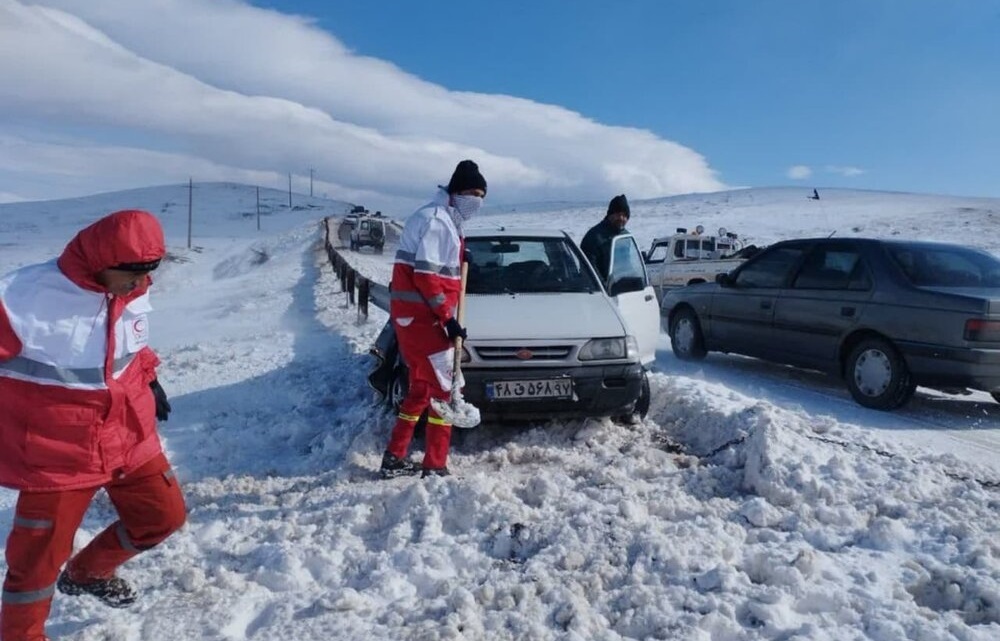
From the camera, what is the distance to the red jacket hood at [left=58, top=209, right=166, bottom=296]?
264 centimetres

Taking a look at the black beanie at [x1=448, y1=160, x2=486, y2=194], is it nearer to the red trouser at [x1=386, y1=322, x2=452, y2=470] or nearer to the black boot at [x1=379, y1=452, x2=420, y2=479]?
the red trouser at [x1=386, y1=322, x2=452, y2=470]

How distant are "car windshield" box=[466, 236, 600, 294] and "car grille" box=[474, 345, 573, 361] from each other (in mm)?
1018

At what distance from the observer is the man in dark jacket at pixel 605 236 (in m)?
7.37

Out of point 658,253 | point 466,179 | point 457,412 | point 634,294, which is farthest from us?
point 658,253

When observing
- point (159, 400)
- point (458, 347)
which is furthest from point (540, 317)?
point (159, 400)

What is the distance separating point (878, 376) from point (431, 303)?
441cm

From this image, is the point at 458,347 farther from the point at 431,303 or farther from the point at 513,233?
the point at 513,233

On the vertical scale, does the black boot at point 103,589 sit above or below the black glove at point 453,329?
below

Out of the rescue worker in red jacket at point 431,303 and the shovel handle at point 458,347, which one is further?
the shovel handle at point 458,347

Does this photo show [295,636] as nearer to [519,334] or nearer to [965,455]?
[519,334]

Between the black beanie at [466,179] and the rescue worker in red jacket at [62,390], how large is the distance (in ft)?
6.97

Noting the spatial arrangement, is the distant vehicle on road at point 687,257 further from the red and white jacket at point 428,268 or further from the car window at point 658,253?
the red and white jacket at point 428,268

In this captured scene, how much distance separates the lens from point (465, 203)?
4.65 metres

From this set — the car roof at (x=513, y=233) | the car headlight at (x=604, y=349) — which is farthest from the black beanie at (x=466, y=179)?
the car roof at (x=513, y=233)
